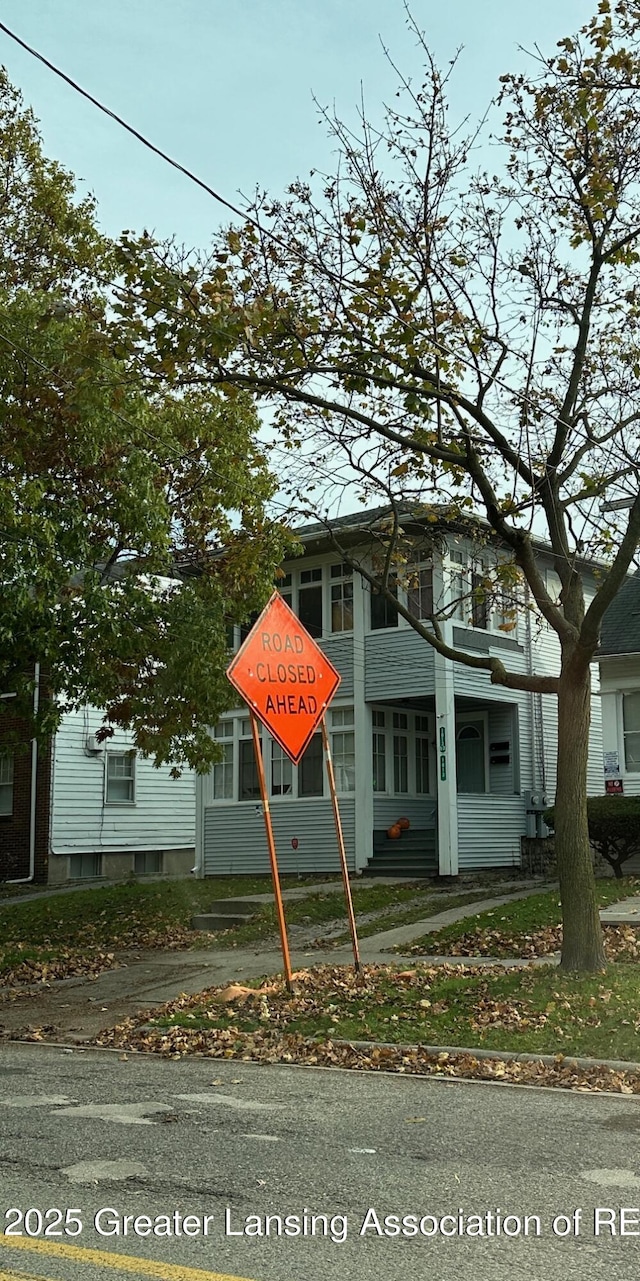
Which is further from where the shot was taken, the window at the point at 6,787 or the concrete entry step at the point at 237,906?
the window at the point at 6,787

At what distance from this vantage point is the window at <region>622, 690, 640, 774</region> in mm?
24125

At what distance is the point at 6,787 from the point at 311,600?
9251 mm

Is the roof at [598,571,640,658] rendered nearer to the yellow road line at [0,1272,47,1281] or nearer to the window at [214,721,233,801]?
the window at [214,721,233,801]

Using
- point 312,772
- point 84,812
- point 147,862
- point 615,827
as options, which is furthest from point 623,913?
point 147,862

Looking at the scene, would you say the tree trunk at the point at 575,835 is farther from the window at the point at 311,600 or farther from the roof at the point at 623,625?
the window at the point at 311,600

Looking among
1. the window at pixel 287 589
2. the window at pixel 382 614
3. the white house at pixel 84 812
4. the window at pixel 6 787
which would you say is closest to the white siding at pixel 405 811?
the window at pixel 382 614

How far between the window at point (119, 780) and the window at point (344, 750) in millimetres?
6775

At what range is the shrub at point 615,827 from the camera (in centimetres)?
1972

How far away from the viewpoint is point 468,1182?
5.63 metres

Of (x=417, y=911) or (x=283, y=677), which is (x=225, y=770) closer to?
(x=417, y=911)

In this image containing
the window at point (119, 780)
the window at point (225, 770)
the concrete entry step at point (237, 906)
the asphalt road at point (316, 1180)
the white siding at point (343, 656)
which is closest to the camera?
the asphalt road at point (316, 1180)

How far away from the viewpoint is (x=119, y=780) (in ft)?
97.3

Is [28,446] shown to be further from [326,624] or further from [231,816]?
[231,816]

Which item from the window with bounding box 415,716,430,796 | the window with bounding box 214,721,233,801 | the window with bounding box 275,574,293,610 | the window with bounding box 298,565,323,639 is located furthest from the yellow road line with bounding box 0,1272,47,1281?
the window with bounding box 214,721,233,801
